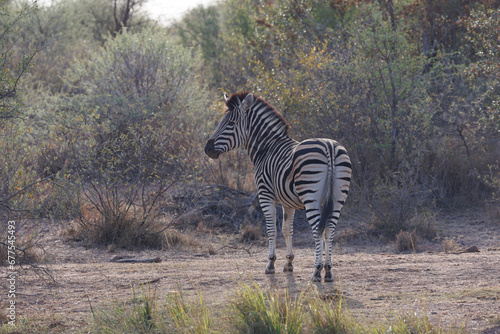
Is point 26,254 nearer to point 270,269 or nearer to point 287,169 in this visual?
point 270,269

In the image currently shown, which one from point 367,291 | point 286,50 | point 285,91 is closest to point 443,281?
point 367,291

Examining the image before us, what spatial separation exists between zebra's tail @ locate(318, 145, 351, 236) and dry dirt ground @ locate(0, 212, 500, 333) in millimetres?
819

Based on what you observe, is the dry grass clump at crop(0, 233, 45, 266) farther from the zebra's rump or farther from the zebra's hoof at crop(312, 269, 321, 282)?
the zebra's hoof at crop(312, 269, 321, 282)

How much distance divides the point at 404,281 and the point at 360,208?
4.47 m

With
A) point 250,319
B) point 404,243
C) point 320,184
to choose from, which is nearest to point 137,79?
point 404,243

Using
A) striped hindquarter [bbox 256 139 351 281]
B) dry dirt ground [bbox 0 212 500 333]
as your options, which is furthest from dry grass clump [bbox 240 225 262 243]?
striped hindquarter [bbox 256 139 351 281]

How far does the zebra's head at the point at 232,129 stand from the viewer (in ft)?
23.9

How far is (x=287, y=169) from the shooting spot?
6480mm

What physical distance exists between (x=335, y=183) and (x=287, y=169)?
672mm

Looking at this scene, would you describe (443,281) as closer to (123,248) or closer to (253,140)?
(253,140)

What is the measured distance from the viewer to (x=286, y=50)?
1502cm

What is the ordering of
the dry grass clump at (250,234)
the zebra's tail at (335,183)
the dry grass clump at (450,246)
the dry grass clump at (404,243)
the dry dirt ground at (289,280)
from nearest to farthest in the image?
the dry dirt ground at (289,280)
the zebra's tail at (335,183)
the dry grass clump at (450,246)
the dry grass clump at (404,243)
the dry grass clump at (250,234)

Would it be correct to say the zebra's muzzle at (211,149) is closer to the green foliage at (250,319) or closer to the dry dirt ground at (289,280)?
the dry dirt ground at (289,280)

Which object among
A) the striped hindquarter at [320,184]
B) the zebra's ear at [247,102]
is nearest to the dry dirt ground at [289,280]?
the striped hindquarter at [320,184]
